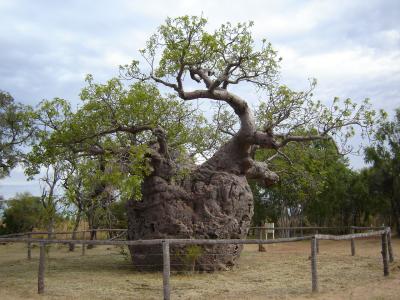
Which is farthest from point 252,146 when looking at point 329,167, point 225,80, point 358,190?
point 358,190

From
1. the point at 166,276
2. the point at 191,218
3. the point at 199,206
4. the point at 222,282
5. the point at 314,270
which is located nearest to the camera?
the point at 166,276

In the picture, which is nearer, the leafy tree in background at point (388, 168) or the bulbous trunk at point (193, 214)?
the bulbous trunk at point (193, 214)

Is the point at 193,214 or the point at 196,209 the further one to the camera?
the point at 196,209

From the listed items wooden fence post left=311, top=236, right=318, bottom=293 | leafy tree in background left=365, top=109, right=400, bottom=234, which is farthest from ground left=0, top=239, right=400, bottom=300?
leafy tree in background left=365, top=109, right=400, bottom=234

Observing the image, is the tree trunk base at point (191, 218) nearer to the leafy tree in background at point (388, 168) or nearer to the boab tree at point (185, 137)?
the boab tree at point (185, 137)

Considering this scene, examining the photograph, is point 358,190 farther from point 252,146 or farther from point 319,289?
point 319,289

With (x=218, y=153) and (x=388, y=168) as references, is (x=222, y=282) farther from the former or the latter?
(x=388, y=168)

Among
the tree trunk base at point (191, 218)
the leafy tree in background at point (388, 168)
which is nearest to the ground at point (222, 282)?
the tree trunk base at point (191, 218)

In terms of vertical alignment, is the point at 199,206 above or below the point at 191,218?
above

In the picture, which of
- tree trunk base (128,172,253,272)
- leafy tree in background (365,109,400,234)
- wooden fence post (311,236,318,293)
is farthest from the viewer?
leafy tree in background (365,109,400,234)

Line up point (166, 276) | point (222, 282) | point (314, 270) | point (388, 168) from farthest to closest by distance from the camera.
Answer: point (388, 168), point (222, 282), point (314, 270), point (166, 276)

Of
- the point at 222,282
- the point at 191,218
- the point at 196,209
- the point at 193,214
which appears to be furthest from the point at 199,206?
the point at 222,282

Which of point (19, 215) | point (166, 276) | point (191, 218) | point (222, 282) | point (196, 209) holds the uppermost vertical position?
point (196, 209)

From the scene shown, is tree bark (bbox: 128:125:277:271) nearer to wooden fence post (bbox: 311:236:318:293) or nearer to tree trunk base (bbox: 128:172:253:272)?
tree trunk base (bbox: 128:172:253:272)
